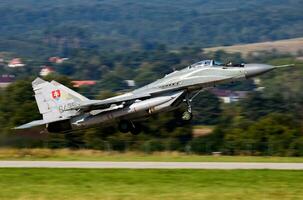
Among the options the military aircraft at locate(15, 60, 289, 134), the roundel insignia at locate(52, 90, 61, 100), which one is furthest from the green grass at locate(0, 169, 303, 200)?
the roundel insignia at locate(52, 90, 61, 100)

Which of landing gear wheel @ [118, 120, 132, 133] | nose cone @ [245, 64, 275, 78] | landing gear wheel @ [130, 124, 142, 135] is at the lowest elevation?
landing gear wheel @ [130, 124, 142, 135]

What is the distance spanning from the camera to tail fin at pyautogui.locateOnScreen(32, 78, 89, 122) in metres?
40.9

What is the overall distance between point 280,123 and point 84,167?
39502mm

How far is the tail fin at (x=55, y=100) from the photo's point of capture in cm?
4094

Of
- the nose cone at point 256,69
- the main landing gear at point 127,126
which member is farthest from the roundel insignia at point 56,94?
the nose cone at point 256,69

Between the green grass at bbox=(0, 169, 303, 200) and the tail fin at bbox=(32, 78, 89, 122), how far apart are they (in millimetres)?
14124

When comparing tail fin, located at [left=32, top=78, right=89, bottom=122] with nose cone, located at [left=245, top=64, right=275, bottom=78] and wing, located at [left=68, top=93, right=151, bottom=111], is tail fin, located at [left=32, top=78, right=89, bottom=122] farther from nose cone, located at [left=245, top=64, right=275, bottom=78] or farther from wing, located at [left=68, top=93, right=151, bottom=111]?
nose cone, located at [left=245, top=64, right=275, bottom=78]

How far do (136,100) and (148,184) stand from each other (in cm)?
1746

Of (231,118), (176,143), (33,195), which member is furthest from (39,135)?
(231,118)

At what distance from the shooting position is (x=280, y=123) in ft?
214

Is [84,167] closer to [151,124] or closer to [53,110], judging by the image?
[53,110]

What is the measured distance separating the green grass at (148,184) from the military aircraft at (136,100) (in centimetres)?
1236

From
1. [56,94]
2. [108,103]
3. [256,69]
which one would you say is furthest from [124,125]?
[256,69]

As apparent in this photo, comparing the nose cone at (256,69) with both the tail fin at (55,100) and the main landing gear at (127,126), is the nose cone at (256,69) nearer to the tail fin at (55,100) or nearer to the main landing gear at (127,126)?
the main landing gear at (127,126)
